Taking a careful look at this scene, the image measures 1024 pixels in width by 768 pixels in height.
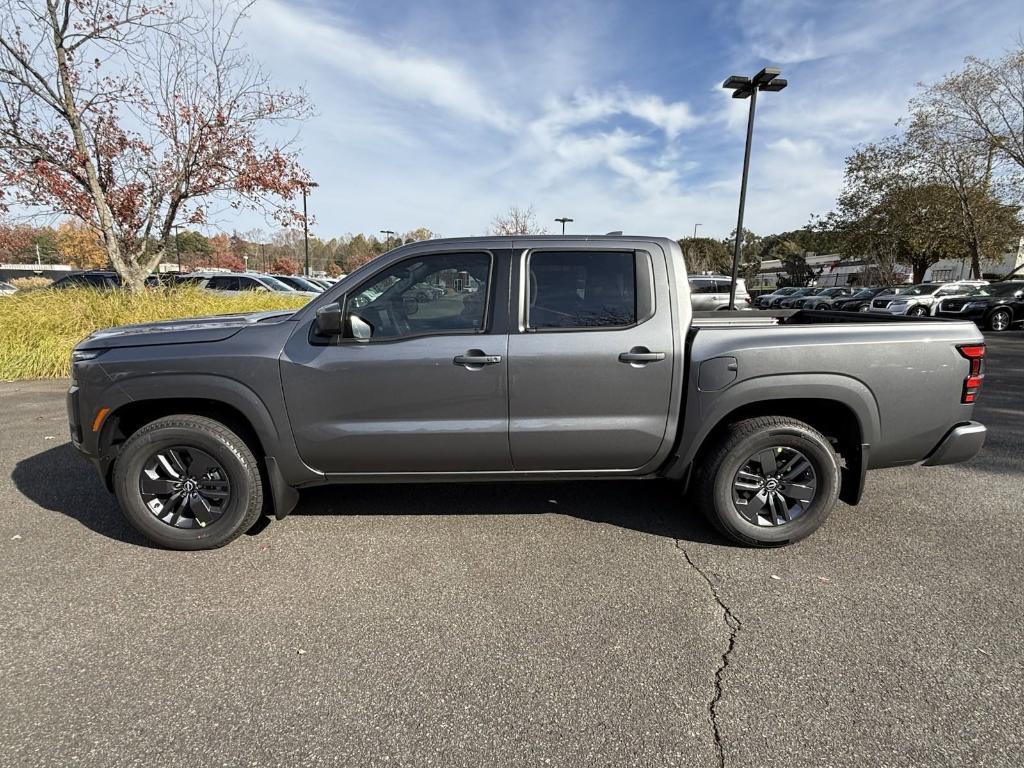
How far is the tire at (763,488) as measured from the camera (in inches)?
122

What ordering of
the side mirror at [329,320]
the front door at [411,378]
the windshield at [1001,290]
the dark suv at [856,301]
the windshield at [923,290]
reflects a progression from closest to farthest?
1. the side mirror at [329,320]
2. the front door at [411,378]
3. the windshield at [1001,290]
4. the windshield at [923,290]
5. the dark suv at [856,301]

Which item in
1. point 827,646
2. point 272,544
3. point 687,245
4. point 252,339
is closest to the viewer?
point 827,646

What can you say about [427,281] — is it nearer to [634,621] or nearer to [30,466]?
[634,621]

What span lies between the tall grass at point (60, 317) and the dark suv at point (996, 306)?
66.6ft

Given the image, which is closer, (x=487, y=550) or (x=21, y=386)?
(x=487, y=550)

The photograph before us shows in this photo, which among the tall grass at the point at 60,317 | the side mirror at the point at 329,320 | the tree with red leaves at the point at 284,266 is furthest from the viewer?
the tree with red leaves at the point at 284,266

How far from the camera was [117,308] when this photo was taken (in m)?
9.23

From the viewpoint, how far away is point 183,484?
3.14 metres

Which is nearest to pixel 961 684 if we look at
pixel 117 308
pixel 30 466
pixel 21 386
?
pixel 30 466

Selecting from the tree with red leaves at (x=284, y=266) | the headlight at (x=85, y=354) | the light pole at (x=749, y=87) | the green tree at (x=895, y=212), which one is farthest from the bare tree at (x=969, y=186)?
the tree with red leaves at (x=284, y=266)

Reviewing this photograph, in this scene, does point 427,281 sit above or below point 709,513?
above

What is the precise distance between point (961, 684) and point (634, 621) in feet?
4.26

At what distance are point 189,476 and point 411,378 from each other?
58.2 inches

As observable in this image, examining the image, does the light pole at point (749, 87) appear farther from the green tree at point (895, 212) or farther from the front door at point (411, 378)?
the green tree at point (895, 212)
